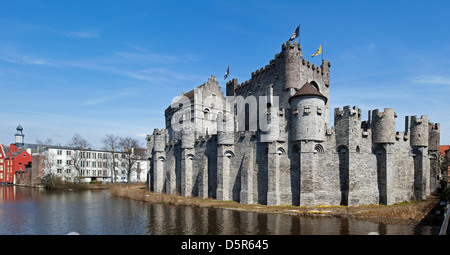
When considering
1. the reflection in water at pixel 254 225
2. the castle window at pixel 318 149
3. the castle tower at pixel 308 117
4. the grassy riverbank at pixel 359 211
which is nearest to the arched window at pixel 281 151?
the castle tower at pixel 308 117

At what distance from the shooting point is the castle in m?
26.0

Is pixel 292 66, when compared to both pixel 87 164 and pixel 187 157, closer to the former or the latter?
pixel 187 157

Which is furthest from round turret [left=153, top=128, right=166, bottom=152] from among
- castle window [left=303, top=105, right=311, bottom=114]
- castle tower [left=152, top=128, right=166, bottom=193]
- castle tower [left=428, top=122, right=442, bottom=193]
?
castle tower [left=428, top=122, right=442, bottom=193]

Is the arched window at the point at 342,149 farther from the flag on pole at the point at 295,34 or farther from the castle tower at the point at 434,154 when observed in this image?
the castle tower at the point at 434,154

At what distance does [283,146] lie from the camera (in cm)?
2717

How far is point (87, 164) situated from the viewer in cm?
6756

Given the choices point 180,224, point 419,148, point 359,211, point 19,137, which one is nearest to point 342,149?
point 359,211

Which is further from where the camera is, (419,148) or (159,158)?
(159,158)

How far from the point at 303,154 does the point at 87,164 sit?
5975 centimetres

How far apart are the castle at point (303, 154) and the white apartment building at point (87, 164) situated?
33276 millimetres

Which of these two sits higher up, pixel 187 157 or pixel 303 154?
pixel 303 154
